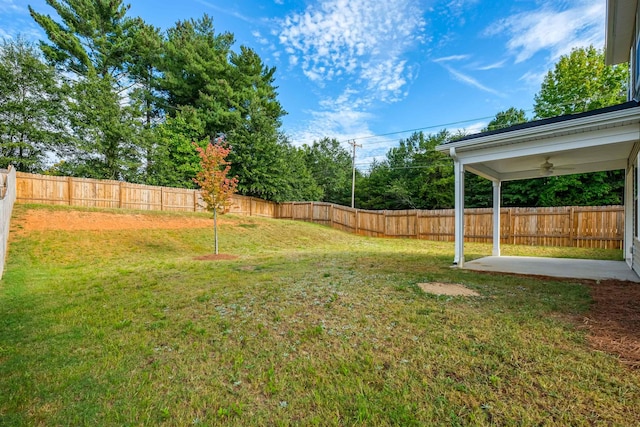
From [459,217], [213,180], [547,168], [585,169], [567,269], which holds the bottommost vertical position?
[567,269]

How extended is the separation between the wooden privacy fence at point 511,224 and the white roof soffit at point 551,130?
8.48 metres

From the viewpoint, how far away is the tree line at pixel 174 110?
52.4 ft

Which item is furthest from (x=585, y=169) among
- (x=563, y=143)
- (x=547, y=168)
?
(x=563, y=143)

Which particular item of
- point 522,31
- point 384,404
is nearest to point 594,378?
point 384,404

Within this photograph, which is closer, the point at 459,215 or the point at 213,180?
the point at 459,215

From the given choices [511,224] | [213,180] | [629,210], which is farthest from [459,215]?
[511,224]

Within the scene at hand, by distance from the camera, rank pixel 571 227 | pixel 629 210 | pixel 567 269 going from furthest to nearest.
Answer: pixel 571 227 < pixel 629 210 < pixel 567 269

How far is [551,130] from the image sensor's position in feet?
17.6

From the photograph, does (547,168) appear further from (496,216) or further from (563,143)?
(496,216)

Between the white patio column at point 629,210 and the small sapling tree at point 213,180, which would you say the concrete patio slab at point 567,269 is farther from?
the small sapling tree at point 213,180

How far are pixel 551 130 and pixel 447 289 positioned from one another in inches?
143

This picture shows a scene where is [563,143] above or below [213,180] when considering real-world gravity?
above

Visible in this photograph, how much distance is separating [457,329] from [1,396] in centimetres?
392

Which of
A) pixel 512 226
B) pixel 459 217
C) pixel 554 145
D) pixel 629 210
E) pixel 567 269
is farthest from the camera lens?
pixel 512 226
